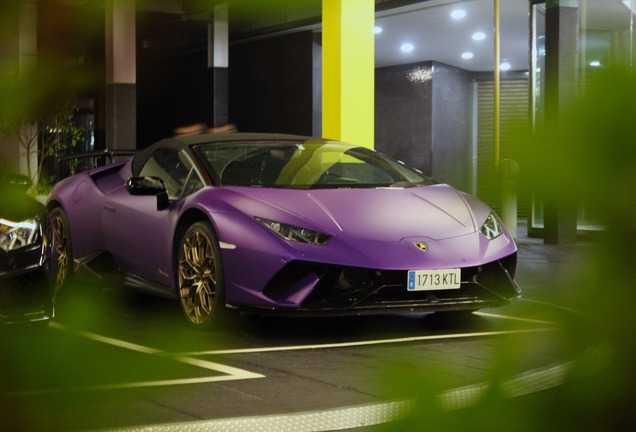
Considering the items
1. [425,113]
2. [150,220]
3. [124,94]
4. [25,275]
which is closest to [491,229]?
[150,220]

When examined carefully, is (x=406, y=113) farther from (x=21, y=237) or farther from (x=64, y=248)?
(x=21, y=237)

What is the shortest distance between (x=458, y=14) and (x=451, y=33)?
2161mm

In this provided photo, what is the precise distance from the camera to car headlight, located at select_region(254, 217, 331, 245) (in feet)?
17.0

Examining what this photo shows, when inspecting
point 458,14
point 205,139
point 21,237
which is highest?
point 458,14

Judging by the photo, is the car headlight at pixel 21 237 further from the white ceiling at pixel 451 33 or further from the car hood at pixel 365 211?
the white ceiling at pixel 451 33

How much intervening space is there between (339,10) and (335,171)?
5.80 m

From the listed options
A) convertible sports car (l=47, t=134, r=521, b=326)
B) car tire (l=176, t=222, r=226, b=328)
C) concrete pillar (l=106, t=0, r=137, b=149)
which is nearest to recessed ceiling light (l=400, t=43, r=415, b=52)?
concrete pillar (l=106, t=0, r=137, b=149)

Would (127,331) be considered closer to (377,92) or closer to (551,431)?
(551,431)

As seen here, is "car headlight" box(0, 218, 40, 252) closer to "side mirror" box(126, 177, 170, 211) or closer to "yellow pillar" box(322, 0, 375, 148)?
"side mirror" box(126, 177, 170, 211)

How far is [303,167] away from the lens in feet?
20.2

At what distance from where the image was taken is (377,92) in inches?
1101

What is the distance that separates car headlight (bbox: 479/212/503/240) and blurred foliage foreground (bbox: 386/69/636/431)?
4.77 meters

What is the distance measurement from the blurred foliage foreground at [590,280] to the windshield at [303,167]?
4.83 m

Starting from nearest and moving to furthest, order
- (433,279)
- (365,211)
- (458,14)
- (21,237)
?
1. (21,237)
2. (433,279)
3. (365,211)
4. (458,14)
